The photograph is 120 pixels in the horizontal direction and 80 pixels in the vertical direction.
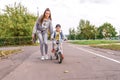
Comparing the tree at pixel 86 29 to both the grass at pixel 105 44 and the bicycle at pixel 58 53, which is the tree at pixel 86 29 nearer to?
the grass at pixel 105 44

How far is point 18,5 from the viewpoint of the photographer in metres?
55.5

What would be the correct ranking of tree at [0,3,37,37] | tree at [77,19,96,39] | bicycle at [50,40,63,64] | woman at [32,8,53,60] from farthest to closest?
tree at [77,19,96,39], tree at [0,3,37,37], woman at [32,8,53,60], bicycle at [50,40,63,64]

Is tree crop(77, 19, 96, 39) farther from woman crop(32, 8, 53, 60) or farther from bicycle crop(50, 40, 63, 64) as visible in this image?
bicycle crop(50, 40, 63, 64)

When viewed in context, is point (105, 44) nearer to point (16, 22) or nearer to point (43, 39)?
point (16, 22)

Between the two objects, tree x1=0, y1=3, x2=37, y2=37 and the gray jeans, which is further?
tree x1=0, y1=3, x2=37, y2=37

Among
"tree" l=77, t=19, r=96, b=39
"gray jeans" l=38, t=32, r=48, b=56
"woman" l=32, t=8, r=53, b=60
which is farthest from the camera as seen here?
"tree" l=77, t=19, r=96, b=39

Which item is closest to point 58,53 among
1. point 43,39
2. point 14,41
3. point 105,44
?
point 43,39

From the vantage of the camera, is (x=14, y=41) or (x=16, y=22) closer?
(x=14, y=41)

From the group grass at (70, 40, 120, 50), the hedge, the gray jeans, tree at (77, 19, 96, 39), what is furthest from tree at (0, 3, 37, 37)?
tree at (77, 19, 96, 39)

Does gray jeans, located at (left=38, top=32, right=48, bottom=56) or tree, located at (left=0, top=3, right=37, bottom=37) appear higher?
tree, located at (left=0, top=3, right=37, bottom=37)

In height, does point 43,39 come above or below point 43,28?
below

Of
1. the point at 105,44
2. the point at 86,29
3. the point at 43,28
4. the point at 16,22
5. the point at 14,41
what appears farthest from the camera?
the point at 86,29

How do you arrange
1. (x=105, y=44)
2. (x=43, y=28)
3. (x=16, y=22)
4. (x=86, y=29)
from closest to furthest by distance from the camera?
(x=43, y=28)
(x=105, y=44)
(x=16, y=22)
(x=86, y=29)

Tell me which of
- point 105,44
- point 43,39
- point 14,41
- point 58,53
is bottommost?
point 105,44
